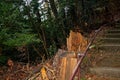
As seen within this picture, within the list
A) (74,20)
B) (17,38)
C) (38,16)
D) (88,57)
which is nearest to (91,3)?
(74,20)

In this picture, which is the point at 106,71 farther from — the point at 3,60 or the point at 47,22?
the point at 47,22

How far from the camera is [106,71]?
6094 millimetres

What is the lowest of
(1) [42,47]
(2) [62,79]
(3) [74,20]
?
(1) [42,47]

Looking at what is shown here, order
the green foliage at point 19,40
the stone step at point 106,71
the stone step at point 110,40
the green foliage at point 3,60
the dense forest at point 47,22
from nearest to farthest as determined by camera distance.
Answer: the stone step at point 106,71
the green foliage at point 19,40
the stone step at point 110,40
the green foliage at point 3,60
the dense forest at point 47,22

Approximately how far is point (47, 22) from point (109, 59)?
21.6 feet

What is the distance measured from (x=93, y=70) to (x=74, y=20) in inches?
288

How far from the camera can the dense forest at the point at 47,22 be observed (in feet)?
31.2

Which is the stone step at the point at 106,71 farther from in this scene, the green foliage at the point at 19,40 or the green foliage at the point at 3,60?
the green foliage at the point at 3,60

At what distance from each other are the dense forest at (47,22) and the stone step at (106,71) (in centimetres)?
350

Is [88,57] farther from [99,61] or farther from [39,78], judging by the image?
[39,78]

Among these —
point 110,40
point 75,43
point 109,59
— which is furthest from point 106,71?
point 110,40

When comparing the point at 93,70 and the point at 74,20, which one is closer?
the point at 93,70

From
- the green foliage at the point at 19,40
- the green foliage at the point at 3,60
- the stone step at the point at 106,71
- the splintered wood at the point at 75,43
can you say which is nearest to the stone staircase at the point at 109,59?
the stone step at the point at 106,71

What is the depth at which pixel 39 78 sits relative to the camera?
19.6 ft
